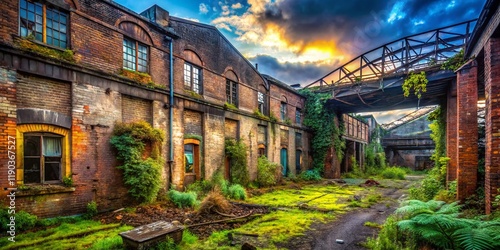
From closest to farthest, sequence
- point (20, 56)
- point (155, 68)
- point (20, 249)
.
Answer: point (20, 249), point (20, 56), point (155, 68)

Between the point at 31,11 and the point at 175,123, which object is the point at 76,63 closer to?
the point at 31,11

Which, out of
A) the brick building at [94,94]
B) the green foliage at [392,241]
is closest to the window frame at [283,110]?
the brick building at [94,94]

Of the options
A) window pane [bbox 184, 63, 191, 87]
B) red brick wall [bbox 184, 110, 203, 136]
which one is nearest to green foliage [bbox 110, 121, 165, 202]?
red brick wall [bbox 184, 110, 203, 136]

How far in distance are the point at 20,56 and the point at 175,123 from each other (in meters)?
5.49

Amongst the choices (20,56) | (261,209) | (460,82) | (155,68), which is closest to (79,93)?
(20,56)

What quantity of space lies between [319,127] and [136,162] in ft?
55.7

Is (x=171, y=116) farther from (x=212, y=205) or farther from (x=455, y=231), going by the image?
(x=455, y=231)

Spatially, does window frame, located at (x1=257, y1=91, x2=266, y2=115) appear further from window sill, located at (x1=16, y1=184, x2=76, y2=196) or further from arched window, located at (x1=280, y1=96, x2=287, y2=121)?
window sill, located at (x1=16, y1=184, x2=76, y2=196)

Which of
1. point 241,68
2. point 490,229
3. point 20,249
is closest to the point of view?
point 490,229

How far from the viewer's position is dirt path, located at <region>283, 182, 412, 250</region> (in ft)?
18.9

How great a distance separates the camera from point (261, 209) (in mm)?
9367

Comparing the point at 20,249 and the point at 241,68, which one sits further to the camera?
the point at 241,68

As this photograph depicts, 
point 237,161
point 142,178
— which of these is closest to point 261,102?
A: point 237,161

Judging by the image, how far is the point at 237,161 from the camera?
46.3 feet
